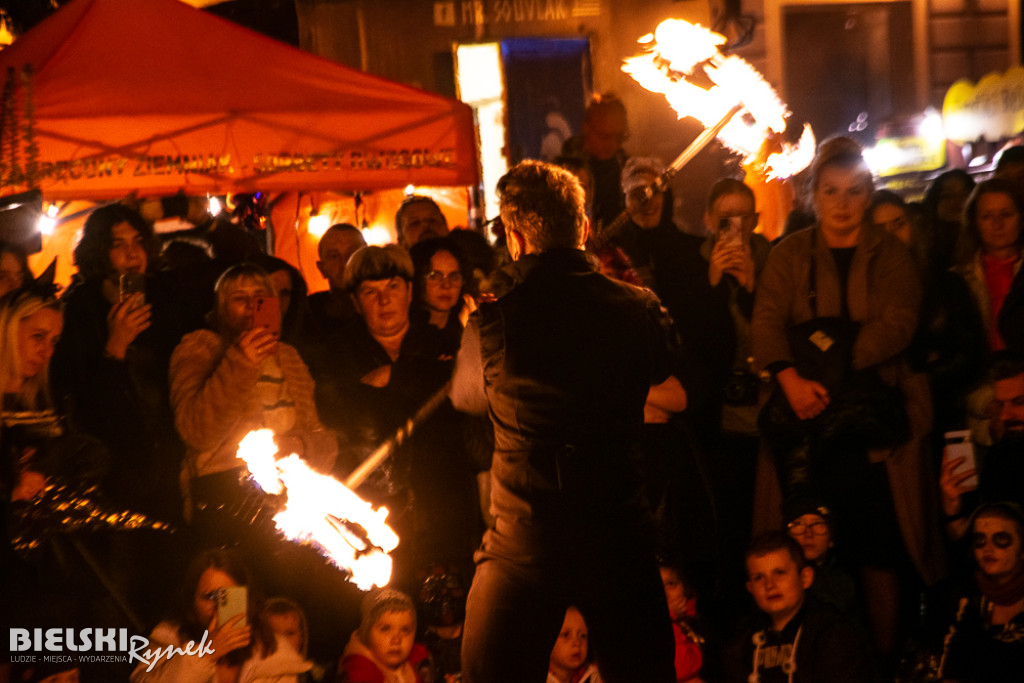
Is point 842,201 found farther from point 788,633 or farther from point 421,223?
point 421,223

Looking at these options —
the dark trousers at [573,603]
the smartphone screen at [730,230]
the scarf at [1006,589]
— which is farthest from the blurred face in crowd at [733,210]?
the dark trousers at [573,603]

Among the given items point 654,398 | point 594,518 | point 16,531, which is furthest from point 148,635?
point 594,518

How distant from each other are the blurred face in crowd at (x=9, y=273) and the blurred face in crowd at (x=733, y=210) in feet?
9.99

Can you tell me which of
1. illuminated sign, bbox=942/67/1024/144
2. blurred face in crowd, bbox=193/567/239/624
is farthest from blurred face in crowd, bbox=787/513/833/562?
illuminated sign, bbox=942/67/1024/144

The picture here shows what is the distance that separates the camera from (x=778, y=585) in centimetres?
467

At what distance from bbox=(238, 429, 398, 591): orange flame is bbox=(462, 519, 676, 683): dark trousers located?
0.52 m

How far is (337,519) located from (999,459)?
2.94 meters

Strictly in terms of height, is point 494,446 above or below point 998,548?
above

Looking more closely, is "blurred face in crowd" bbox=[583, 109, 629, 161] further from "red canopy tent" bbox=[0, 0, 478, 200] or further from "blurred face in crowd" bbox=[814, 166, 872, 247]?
"blurred face in crowd" bbox=[814, 166, 872, 247]

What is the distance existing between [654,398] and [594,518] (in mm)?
1585

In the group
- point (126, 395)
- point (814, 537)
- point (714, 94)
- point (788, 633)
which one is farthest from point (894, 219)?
point (126, 395)

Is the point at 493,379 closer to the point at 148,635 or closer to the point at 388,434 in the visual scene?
the point at 388,434

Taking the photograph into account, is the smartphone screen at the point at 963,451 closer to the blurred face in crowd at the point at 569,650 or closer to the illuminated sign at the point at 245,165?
the blurred face in crowd at the point at 569,650

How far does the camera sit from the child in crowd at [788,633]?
4.52 m
